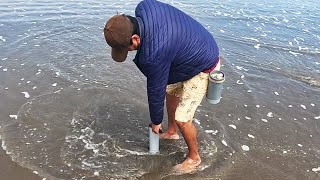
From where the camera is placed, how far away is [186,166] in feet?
13.7

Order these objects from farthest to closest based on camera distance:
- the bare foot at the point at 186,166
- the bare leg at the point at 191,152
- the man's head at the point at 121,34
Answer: the bare foot at the point at 186,166 < the bare leg at the point at 191,152 < the man's head at the point at 121,34

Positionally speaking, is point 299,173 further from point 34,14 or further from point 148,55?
point 34,14

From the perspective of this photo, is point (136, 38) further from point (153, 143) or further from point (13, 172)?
point (13, 172)

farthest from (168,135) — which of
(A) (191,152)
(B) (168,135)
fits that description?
(A) (191,152)

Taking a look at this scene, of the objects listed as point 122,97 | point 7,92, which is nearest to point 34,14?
point 7,92

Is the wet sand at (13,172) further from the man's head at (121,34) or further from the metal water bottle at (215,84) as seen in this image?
the metal water bottle at (215,84)

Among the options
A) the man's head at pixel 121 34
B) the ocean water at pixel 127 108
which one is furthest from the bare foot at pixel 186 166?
the man's head at pixel 121 34

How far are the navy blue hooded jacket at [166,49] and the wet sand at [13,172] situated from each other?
61.0 inches

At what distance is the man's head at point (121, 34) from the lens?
2.90m

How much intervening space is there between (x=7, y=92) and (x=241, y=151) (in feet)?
12.1

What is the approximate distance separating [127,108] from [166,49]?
2347 mm

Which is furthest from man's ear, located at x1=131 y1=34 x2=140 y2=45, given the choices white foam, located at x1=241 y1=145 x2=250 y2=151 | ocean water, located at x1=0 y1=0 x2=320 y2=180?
white foam, located at x1=241 y1=145 x2=250 y2=151

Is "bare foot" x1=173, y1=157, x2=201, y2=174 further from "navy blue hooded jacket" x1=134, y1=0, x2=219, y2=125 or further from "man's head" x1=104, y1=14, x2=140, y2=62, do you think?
"man's head" x1=104, y1=14, x2=140, y2=62

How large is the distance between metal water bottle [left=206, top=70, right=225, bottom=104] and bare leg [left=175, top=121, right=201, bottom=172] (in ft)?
1.36
